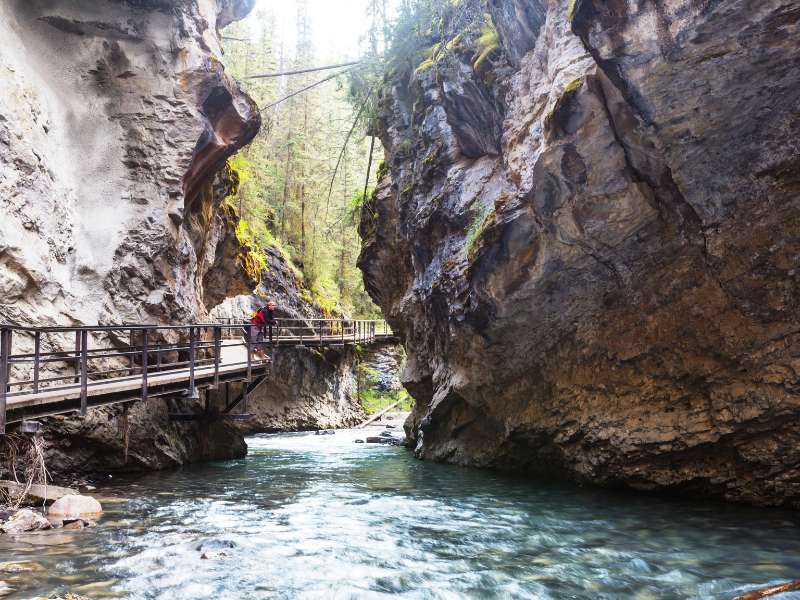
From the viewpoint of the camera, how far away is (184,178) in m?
15.5

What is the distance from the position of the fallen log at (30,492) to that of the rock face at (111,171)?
2622mm

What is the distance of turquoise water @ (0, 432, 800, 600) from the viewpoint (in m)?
5.41

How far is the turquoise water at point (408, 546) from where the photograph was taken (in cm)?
541

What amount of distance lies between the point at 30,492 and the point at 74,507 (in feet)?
2.62

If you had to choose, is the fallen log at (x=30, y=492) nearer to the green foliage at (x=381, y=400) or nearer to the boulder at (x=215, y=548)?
the boulder at (x=215, y=548)

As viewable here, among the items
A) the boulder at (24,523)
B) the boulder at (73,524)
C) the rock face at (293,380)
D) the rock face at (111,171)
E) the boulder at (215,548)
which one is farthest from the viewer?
the rock face at (293,380)

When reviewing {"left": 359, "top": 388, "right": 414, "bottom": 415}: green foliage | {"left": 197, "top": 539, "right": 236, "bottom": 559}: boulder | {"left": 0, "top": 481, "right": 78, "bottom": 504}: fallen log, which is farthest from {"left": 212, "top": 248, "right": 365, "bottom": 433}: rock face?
{"left": 197, "top": 539, "right": 236, "bottom": 559}: boulder

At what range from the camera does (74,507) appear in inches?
317

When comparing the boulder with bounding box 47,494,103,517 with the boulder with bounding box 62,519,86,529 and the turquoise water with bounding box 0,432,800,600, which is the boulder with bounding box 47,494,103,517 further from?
the boulder with bounding box 62,519,86,529

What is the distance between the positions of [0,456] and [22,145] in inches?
252

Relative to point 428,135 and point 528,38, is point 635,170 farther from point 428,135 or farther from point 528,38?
point 428,135

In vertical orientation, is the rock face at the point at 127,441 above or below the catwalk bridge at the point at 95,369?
below

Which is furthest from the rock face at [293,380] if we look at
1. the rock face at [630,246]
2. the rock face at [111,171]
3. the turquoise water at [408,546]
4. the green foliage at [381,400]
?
the turquoise water at [408,546]

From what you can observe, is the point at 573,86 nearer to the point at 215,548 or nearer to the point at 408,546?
the point at 408,546
